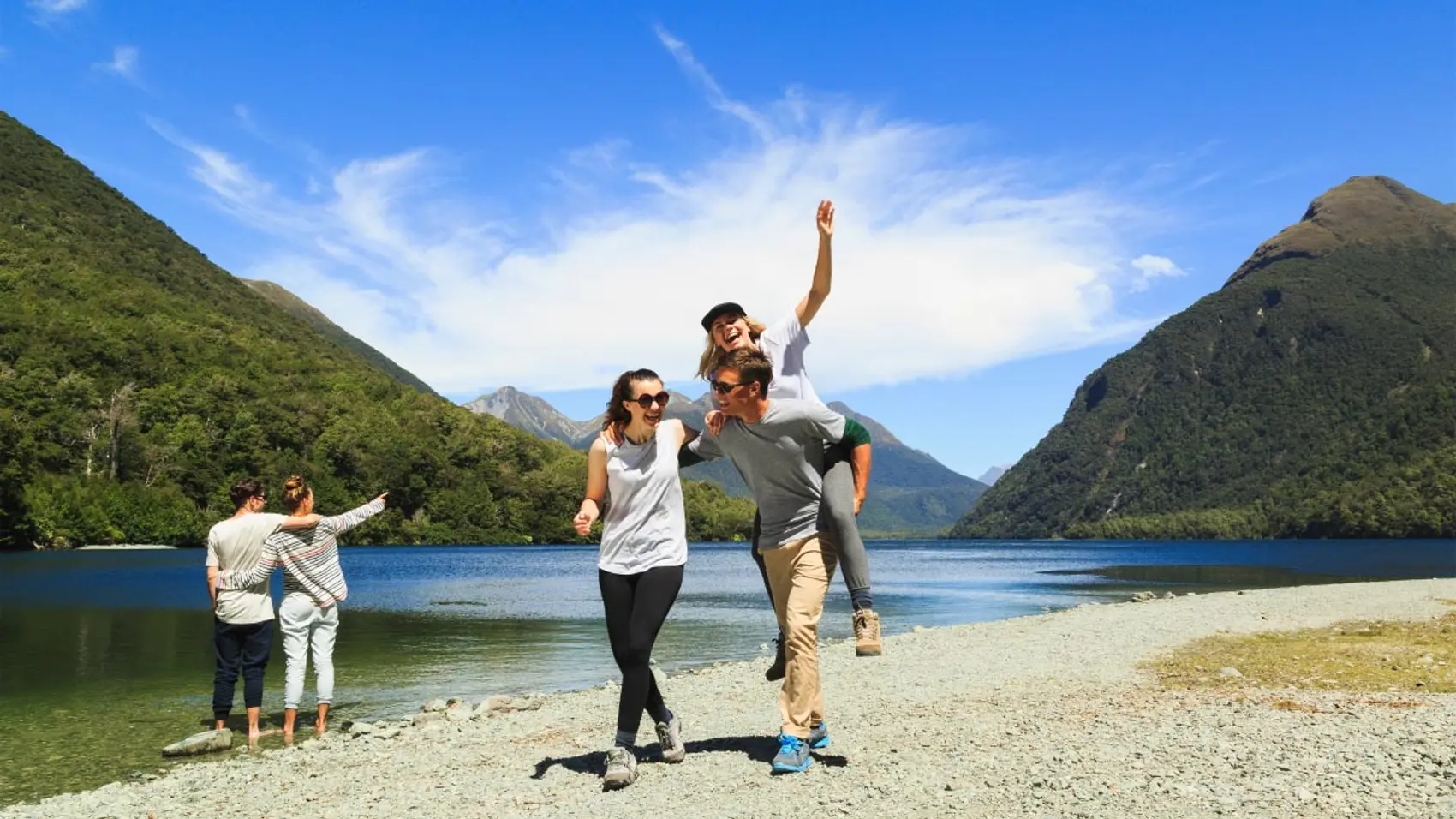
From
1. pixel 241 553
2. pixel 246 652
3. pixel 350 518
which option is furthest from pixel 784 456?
pixel 246 652

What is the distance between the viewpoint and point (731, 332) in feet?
21.5

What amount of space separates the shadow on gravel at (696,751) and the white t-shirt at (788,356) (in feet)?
8.41

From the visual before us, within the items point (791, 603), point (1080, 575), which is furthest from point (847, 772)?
point (1080, 575)

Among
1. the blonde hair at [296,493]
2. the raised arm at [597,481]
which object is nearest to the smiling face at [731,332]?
the raised arm at [597,481]

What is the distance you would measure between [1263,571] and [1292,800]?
72.7 m

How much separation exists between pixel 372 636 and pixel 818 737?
21.5 metres

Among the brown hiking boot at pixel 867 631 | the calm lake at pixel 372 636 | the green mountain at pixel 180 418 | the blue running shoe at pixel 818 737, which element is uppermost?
the green mountain at pixel 180 418

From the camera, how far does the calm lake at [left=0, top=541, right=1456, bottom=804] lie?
12.6 metres

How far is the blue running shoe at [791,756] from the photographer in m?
6.52

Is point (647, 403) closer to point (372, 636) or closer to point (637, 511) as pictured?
point (637, 511)

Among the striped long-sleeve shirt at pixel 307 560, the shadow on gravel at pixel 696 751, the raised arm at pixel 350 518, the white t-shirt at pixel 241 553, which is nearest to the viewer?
the shadow on gravel at pixel 696 751

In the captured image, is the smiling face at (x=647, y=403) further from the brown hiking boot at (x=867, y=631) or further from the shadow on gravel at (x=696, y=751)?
the shadow on gravel at (x=696, y=751)

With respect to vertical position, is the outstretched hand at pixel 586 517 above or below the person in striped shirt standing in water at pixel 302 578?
above

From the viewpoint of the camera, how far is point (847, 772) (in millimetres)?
6531
